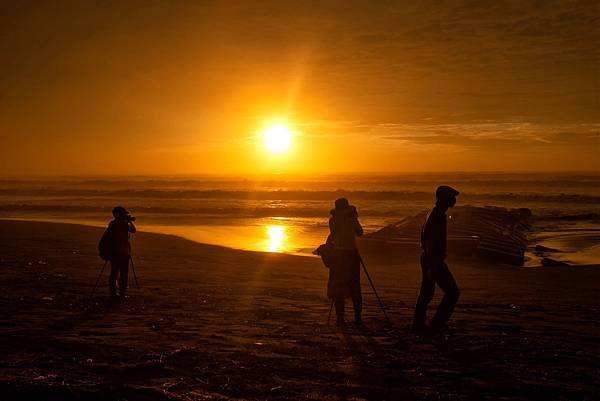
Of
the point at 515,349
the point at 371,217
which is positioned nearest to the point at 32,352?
the point at 515,349

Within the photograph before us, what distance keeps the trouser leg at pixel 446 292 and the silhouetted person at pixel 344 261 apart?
4.21 ft

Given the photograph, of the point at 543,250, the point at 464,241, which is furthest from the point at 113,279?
the point at 543,250

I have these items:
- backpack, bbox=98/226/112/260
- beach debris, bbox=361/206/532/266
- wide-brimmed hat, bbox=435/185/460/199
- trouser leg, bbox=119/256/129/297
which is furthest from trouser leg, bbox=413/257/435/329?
beach debris, bbox=361/206/532/266

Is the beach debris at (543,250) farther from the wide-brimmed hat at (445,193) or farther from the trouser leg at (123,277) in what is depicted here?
the trouser leg at (123,277)

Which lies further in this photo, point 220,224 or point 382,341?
point 220,224

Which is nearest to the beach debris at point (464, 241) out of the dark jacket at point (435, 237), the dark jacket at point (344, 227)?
the dark jacket at point (344, 227)

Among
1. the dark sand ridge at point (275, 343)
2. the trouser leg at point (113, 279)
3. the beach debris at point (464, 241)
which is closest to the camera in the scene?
the dark sand ridge at point (275, 343)

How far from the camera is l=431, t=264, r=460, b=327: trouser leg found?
24.5 ft

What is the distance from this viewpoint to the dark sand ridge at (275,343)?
17.1ft

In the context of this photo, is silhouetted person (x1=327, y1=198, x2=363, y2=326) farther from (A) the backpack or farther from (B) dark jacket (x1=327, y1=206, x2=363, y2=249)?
(A) the backpack

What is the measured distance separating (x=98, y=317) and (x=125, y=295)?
2.09 metres

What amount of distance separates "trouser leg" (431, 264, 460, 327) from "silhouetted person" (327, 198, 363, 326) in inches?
50.5

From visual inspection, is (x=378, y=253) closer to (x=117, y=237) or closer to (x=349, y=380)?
(x=117, y=237)

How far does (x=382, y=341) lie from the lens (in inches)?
284
